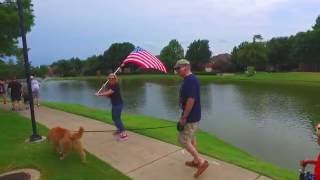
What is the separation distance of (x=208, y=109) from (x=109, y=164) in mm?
20396

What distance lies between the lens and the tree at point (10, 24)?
17406 millimetres

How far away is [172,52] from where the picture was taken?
112875 millimetres

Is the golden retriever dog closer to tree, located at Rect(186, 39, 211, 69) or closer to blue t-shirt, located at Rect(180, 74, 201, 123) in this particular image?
blue t-shirt, located at Rect(180, 74, 201, 123)

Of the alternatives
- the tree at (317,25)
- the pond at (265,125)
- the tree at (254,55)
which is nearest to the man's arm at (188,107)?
the pond at (265,125)

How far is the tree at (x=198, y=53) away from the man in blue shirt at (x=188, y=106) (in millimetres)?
108655

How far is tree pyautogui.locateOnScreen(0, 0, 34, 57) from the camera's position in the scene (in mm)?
17406

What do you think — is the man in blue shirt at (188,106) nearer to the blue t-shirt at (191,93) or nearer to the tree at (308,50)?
the blue t-shirt at (191,93)

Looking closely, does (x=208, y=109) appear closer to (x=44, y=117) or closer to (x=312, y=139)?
(x=312, y=139)

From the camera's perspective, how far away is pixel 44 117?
51.4 feet

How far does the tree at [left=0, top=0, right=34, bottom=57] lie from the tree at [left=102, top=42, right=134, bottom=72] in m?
106

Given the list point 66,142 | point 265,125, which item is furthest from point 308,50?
point 66,142

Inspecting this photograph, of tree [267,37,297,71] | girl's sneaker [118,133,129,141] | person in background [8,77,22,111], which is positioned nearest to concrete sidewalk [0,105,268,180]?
girl's sneaker [118,133,129,141]

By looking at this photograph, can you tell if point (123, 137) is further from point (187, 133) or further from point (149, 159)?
point (187, 133)

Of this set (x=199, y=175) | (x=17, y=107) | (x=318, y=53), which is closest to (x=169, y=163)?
(x=199, y=175)
